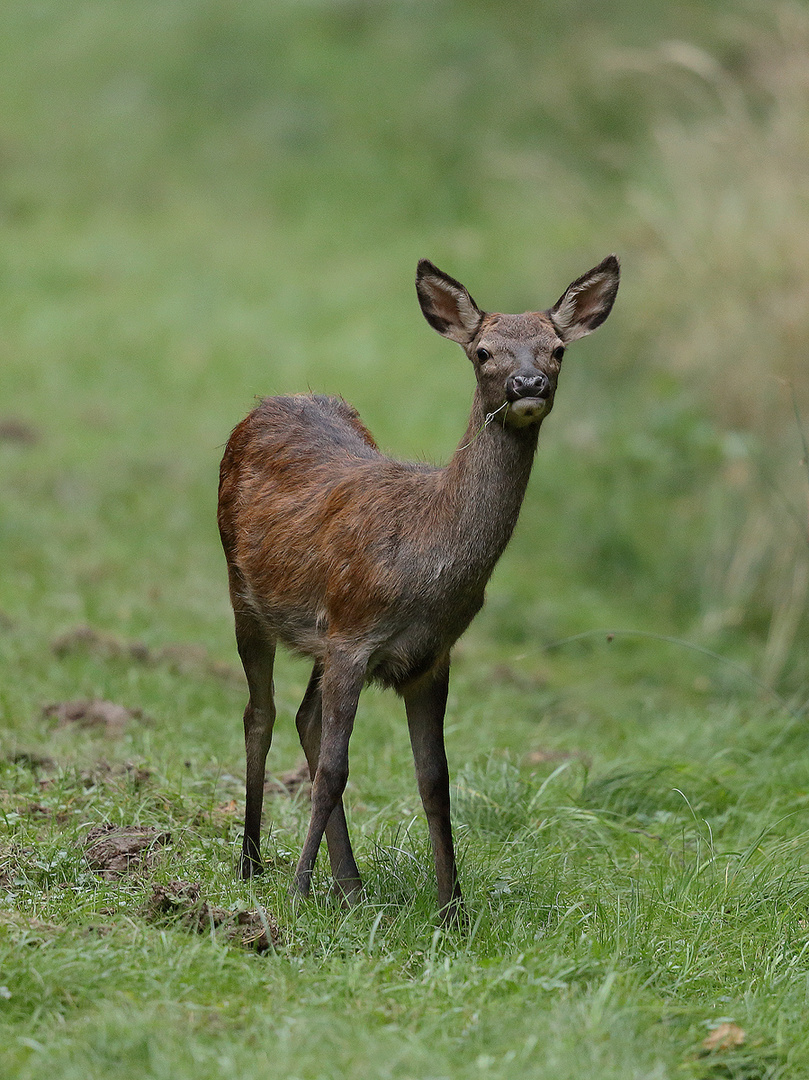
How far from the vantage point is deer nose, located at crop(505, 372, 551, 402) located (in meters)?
4.20

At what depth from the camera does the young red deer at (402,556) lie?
4.43m

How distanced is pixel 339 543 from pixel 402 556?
270 mm

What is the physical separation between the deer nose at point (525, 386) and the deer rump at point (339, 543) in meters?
0.44

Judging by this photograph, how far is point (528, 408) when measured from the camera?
4203 millimetres

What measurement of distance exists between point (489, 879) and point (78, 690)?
9.42 ft

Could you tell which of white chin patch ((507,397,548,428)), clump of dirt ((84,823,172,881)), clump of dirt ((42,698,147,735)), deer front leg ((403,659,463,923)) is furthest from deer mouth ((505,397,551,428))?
clump of dirt ((42,698,147,735))

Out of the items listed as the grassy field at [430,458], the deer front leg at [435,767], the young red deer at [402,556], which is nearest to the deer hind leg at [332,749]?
the young red deer at [402,556]

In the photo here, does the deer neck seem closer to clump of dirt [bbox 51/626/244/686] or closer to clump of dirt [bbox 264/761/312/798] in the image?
clump of dirt [bbox 264/761/312/798]

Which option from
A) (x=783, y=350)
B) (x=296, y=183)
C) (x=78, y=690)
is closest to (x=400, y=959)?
(x=78, y=690)

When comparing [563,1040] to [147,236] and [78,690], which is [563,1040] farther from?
[147,236]

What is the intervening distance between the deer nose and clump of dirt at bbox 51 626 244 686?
3586mm

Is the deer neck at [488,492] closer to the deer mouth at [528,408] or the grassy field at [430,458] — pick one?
the deer mouth at [528,408]

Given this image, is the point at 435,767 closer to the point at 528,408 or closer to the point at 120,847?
the point at 120,847

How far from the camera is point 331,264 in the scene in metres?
17.0
